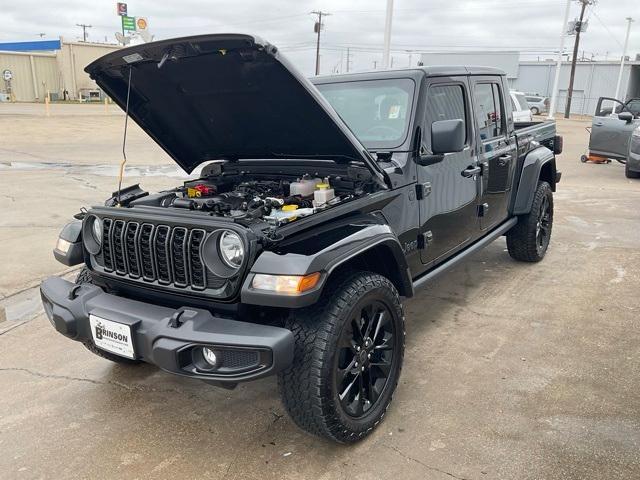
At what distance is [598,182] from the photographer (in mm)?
10930

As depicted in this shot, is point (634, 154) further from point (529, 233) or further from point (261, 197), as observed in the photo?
point (261, 197)

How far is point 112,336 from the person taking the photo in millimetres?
2531

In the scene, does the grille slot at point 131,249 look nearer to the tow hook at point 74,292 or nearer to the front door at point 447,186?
the tow hook at point 74,292

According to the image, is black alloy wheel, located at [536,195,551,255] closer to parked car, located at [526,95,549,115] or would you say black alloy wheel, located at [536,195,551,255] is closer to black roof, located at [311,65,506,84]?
black roof, located at [311,65,506,84]

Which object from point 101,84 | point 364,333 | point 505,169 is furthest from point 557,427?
point 101,84

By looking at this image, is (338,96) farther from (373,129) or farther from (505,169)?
(505,169)

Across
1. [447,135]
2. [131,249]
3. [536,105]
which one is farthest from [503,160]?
[536,105]

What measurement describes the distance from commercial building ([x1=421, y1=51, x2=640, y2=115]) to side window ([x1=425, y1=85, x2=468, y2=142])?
142 ft

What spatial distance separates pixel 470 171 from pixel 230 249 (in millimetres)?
2246

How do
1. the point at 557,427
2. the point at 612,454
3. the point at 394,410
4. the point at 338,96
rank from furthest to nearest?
the point at 338,96, the point at 394,410, the point at 557,427, the point at 612,454

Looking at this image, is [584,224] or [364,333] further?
[584,224]

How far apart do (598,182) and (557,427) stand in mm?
9450

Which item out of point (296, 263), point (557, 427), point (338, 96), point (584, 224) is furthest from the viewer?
point (584, 224)

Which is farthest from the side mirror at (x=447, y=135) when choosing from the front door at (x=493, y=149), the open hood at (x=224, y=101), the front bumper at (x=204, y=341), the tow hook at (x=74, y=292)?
the tow hook at (x=74, y=292)
